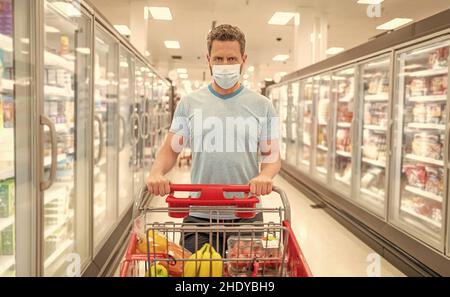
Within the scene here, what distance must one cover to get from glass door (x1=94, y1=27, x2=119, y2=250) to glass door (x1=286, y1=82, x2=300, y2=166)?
4.89 metres

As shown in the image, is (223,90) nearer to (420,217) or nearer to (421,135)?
(421,135)

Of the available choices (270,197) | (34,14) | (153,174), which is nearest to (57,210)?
(34,14)

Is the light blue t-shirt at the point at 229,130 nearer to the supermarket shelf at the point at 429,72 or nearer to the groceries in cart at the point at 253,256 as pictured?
the groceries in cart at the point at 253,256

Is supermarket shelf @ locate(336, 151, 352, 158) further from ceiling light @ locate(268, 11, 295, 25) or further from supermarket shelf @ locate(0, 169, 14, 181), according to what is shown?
supermarket shelf @ locate(0, 169, 14, 181)

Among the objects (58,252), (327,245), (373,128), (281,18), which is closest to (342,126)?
(373,128)

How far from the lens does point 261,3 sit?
27.9 ft

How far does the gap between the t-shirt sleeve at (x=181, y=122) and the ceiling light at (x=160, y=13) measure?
301 inches

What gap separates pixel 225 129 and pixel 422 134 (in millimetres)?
3354

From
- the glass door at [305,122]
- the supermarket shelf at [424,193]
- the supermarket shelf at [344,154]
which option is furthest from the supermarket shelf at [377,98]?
the glass door at [305,122]

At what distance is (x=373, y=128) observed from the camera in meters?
5.14

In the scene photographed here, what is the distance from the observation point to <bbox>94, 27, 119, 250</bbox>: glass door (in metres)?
4.19

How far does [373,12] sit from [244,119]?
26.7ft

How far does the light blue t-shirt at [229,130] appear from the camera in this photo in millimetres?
1696
